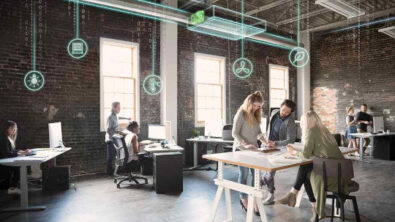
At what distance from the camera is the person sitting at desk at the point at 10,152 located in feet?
13.2

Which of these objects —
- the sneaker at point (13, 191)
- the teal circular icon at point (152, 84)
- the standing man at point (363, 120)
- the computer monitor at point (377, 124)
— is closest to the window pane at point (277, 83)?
the standing man at point (363, 120)

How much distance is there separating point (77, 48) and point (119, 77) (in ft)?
3.49

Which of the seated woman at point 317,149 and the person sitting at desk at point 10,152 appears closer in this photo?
the seated woman at point 317,149

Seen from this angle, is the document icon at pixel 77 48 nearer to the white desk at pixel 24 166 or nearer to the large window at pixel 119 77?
the large window at pixel 119 77

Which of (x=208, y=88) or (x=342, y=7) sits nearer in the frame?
(x=342, y=7)

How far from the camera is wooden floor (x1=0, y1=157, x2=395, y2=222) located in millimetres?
3551

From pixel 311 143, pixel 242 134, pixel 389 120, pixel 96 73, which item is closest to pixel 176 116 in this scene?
pixel 96 73

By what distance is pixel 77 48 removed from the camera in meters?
5.79

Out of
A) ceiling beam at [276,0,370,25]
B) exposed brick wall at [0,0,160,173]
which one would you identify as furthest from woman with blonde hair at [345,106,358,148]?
exposed brick wall at [0,0,160,173]

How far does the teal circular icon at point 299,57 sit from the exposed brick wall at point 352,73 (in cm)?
30

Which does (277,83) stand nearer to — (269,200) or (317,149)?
(269,200)

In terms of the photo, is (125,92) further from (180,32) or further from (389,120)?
(389,120)

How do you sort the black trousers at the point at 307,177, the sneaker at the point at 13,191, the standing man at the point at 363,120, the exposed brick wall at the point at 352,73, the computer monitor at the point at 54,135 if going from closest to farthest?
the black trousers at the point at 307,177
the sneaker at the point at 13,191
the computer monitor at the point at 54,135
the standing man at the point at 363,120
the exposed brick wall at the point at 352,73

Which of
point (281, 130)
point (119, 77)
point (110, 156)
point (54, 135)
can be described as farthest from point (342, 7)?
point (54, 135)
